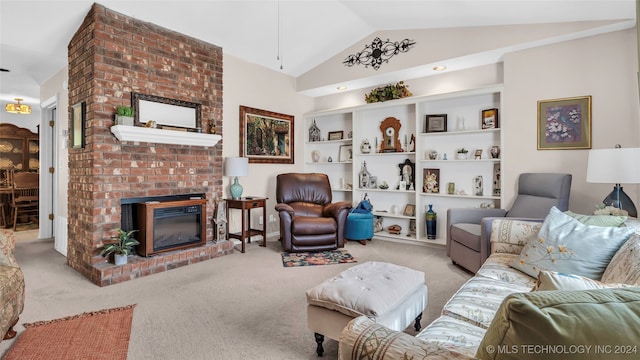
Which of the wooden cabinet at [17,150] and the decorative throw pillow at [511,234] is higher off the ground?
the wooden cabinet at [17,150]

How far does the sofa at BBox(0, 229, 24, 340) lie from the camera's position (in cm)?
185

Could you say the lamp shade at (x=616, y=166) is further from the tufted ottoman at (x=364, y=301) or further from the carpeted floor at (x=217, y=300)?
the tufted ottoman at (x=364, y=301)

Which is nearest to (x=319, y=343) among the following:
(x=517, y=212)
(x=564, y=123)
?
(x=517, y=212)

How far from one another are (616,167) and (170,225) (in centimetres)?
423

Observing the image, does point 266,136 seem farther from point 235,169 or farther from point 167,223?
point 167,223

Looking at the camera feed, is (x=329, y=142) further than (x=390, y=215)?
Yes

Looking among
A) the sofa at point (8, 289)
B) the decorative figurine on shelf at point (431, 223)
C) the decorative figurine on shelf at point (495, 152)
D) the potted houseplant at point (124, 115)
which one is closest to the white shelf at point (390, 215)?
the decorative figurine on shelf at point (431, 223)

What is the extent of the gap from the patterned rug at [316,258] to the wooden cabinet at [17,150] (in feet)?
21.2

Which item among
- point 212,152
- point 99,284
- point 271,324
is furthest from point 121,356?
point 212,152

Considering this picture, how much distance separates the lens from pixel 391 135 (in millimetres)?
5160

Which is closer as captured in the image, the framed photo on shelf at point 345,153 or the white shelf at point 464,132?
the white shelf at point 464,132

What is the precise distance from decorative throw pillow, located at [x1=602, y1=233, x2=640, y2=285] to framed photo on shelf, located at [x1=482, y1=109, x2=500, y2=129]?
2775 millimetres

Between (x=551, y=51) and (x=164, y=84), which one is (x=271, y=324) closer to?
(x=164, y=84)

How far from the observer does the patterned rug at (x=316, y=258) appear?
12.4ft
